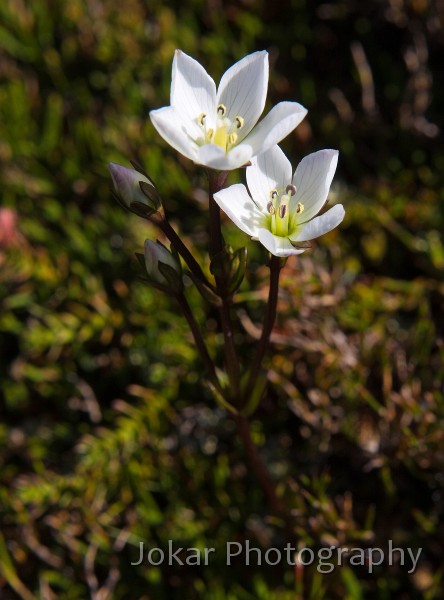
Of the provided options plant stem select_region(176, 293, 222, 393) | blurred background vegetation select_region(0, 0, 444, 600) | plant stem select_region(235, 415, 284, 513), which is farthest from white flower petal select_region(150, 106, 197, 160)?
plant stem select_region(235, 415, 284, 513)

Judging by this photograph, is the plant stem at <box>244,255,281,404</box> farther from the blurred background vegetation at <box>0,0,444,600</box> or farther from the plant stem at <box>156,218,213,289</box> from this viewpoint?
the blurred background vegetation at <box>0,0,444,600</box>

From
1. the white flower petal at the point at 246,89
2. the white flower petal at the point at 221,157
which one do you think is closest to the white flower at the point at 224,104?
the white flower petal at the point at 246,89

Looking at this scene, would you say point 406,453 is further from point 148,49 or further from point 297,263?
point 148,49

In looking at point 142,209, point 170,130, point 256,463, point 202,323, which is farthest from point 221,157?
point 202,323

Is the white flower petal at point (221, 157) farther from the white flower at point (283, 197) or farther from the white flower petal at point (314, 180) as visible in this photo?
the white flower petal at point (314, 180)

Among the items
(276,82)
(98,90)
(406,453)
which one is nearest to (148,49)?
(98,90)

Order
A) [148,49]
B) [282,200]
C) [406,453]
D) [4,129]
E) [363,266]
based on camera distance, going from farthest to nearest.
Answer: [148,49] < [4,129] < [363,266] < [406,453] < [282,200]

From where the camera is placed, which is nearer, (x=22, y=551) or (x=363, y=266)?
(x=22, y=551)
